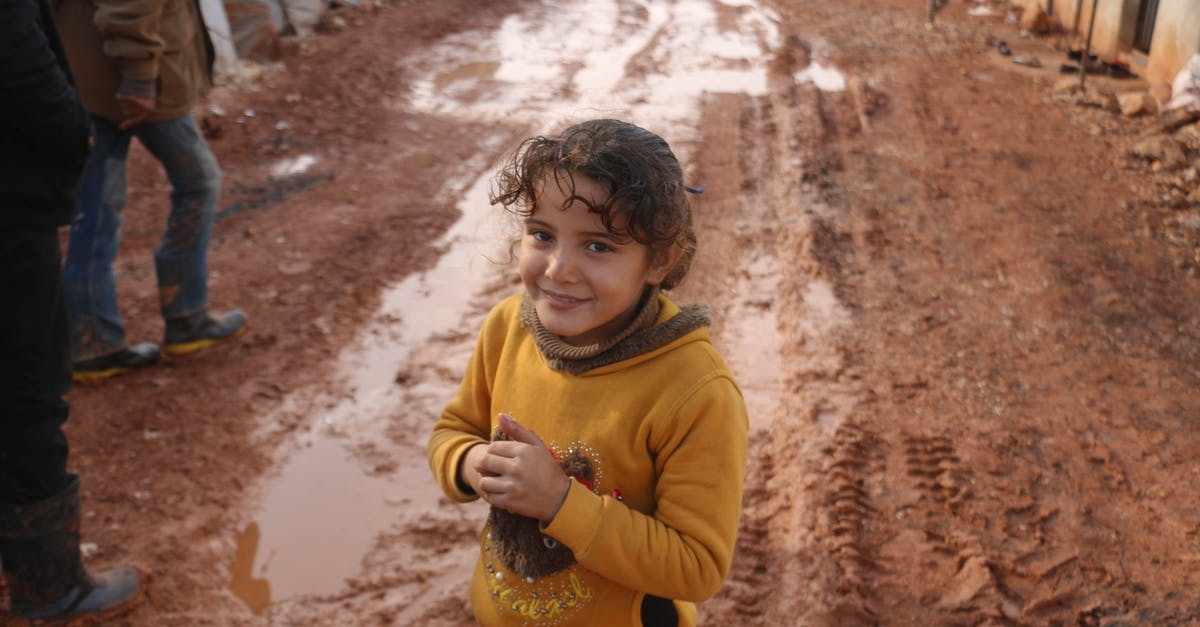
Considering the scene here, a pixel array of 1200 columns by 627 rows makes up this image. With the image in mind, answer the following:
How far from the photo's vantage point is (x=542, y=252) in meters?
1.88

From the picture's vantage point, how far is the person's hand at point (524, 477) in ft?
5.75

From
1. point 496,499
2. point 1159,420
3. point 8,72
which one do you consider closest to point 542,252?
point 496,499

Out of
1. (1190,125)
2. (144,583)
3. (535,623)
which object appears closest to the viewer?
(535,623)

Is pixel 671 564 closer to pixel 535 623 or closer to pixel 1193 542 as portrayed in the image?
pixel 535 623

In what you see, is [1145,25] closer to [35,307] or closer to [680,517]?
[680,517]

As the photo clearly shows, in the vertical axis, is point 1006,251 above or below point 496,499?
below

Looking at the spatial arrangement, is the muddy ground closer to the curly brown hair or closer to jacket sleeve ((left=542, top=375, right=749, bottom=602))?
the curly brown hair

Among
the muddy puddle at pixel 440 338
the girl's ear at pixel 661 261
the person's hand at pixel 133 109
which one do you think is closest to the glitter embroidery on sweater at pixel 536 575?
the girl's ear at pixel 661 261

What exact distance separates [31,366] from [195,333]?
193 centimetres

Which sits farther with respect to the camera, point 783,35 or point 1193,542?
point 783,35

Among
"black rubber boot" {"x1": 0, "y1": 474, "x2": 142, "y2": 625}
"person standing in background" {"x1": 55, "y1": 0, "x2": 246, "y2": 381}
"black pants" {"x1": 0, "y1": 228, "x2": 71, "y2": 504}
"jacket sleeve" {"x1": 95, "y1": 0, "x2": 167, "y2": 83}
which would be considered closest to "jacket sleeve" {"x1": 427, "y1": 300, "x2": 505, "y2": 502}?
"black pants" {"x1": 0, "y1": 228, "x2": 71, "y2": 504}

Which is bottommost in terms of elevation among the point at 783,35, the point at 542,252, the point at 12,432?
the point at 783,35

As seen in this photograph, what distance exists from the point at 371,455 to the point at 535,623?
2137 mm

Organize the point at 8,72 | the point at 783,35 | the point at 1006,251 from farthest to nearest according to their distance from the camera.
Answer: the point at 783,35 < the point at 1006,251 < the point at 8,72
